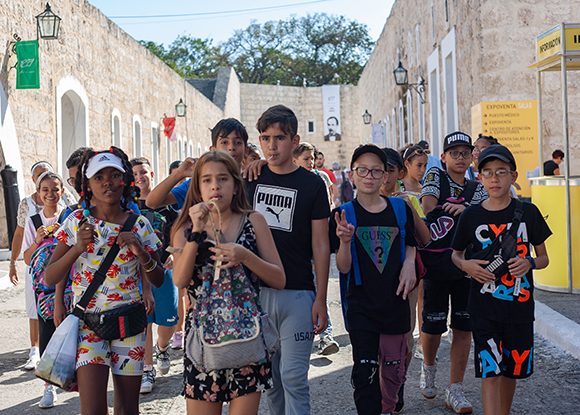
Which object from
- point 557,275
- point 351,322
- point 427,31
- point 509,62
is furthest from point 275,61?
point 351,322

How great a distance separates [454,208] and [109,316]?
217 cm

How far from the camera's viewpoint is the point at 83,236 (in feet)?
11.6

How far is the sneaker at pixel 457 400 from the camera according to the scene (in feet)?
15.2

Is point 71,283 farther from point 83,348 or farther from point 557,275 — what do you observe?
point 557,275

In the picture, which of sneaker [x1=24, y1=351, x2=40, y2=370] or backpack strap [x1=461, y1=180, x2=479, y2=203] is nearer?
backpack strap [x1=461, y1=180, x2=479, y2=203]

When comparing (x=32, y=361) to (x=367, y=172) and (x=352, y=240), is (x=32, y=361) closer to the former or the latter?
(x=352, y=240)

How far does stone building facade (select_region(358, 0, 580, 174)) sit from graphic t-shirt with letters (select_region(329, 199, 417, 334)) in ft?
19.9

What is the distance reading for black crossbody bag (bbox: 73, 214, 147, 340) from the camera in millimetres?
3578

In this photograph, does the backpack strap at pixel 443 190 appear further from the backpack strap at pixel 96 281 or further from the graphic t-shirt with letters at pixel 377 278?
the backpack strap at pixel 96 281

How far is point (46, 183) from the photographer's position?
573cm

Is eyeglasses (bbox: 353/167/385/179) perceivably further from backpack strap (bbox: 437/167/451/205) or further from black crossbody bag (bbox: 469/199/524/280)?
backpack strap (bbox: 437/167/451/205)

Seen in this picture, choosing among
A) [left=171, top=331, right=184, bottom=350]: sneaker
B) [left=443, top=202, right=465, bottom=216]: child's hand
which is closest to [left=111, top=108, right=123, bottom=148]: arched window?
[left=171, top=331, right=184, bottom=350]: sneaker

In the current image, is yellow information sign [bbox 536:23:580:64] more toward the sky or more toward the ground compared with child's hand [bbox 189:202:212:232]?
more toward the sky

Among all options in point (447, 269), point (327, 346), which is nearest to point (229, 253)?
point (447, 269)
